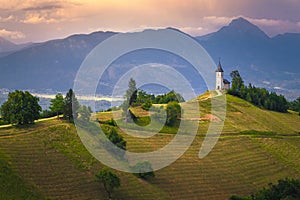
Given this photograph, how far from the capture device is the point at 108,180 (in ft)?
205

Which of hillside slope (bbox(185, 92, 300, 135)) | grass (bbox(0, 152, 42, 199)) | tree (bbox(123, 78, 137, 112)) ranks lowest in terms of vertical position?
grass (bbox(0, 152, 42, 199))

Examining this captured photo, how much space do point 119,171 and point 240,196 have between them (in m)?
20.6

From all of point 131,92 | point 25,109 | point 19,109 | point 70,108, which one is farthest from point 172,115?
point 19,109

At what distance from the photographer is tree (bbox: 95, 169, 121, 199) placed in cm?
6244

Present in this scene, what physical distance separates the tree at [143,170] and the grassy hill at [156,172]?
1143 millimetres

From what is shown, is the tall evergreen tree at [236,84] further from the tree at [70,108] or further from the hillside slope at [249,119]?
A: the tree at [70,108]

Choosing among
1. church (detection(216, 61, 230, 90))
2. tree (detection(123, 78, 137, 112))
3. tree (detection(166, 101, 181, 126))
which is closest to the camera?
tree (detection(166, 101, 181, 126))

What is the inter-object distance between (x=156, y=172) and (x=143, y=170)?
3.66 meters

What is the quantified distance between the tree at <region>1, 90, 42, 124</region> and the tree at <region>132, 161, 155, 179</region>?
20.6 meters

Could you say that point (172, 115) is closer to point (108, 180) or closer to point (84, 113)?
point (84, 113)

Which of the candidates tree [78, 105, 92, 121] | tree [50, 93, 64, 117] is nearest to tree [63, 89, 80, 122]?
tree [78, 105, 92, 121]

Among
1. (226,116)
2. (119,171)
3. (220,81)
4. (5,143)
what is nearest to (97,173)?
(119,171)

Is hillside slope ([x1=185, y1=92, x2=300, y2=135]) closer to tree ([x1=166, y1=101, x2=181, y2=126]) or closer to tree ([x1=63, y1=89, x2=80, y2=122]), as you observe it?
tree ([x1=166, y1=101, x2=181, y2=126])

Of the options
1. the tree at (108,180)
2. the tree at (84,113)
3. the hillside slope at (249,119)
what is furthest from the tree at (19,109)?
the hillside slope at (249,119)
